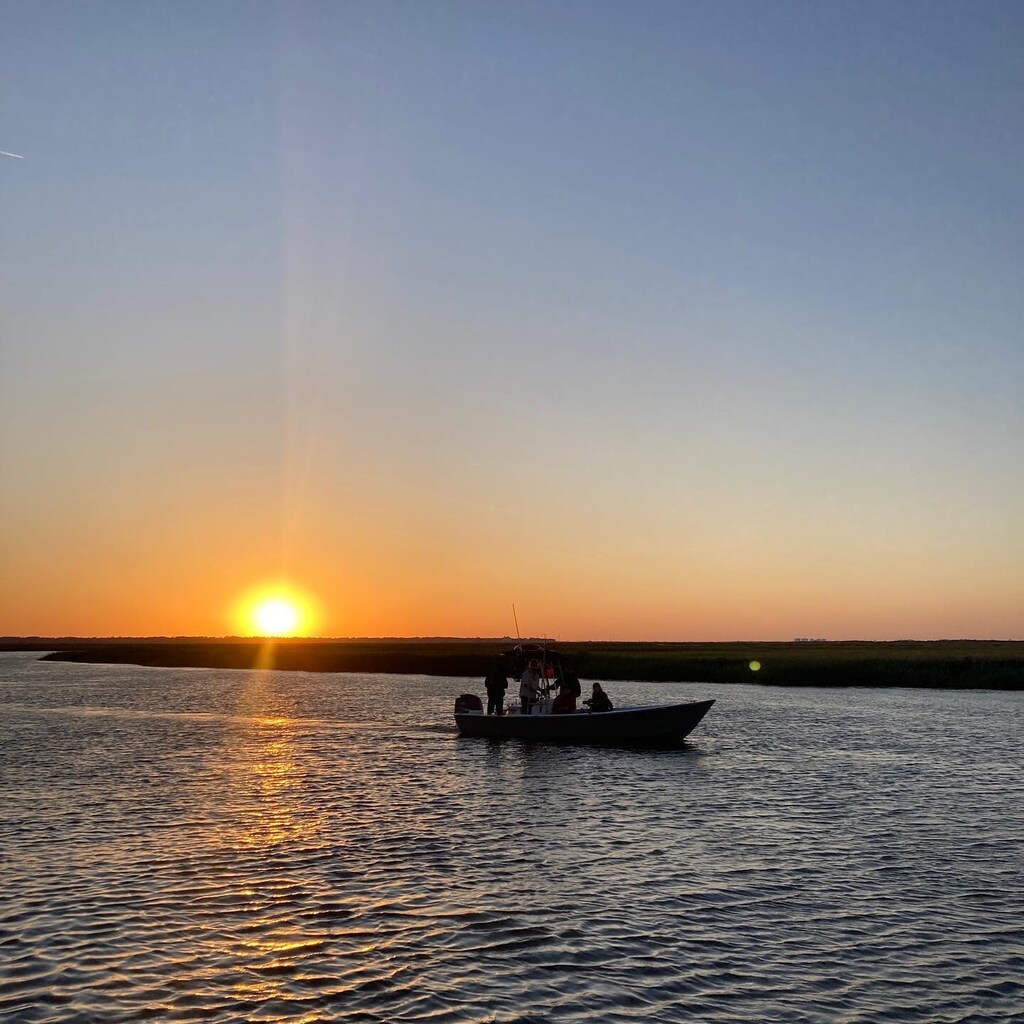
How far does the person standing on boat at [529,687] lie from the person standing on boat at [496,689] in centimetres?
172

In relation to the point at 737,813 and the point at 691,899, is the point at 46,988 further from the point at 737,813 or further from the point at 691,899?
the point at 737,813

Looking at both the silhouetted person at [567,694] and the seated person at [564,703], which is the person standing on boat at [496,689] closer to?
the silhouetted person at [567,694]

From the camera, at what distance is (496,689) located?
143 ft

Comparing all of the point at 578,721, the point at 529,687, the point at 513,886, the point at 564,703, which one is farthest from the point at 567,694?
the point at 513,886

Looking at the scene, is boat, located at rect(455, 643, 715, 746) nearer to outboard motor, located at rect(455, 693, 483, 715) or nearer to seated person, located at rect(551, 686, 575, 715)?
seated person, located at rect(551, 686, 575, 715)

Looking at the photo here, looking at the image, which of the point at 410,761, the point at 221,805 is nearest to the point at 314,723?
the point at 410,761

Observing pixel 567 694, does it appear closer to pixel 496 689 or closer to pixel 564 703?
pixel 564 703

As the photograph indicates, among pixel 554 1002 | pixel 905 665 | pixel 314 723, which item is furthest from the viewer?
pixel 905 665

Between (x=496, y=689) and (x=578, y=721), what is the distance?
18.7 feet

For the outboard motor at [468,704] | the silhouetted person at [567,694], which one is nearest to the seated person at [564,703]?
the silhouetted person at [567,694]

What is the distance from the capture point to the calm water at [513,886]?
1227 centimetres

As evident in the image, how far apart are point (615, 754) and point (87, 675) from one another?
8959 centimetres

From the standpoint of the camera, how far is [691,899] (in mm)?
16828

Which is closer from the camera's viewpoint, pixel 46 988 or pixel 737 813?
pixel 46 988
